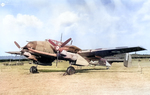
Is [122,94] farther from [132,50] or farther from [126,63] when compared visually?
[126,63]

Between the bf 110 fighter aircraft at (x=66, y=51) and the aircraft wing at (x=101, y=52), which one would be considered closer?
the aircraft wing at (x=101, y=52)

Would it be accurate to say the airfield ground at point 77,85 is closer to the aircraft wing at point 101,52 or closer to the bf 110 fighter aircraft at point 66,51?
the bf 110 fighter aircraft at point 66,51

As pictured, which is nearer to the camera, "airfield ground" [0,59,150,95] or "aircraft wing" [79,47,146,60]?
"airfield ground" [0,59,150,95]

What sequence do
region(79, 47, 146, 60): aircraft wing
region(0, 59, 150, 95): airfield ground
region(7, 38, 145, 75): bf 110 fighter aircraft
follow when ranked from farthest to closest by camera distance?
region(7, 38, 145, 75): bf 110 fighter aircraft, region(79, 47, 146, 60): aircraft wing, region(0, 59, 150, 95): airfield ground

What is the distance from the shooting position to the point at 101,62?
27.8 m

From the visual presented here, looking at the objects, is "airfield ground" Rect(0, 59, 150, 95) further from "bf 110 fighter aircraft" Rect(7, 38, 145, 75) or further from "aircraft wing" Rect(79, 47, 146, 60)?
"aircraft wing" Rect(79, 47, 146, 60)

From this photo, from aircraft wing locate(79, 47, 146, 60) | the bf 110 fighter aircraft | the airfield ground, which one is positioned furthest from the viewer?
the bf 110 fighter aircraft

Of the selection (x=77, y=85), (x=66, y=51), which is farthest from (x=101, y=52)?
(x=77, y=85)

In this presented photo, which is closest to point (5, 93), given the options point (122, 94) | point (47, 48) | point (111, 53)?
point (122, 94)

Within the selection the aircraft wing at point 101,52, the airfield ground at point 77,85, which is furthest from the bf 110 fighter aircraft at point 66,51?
the airfield ground at point 77,85

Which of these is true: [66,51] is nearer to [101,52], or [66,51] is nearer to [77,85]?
[101,52]

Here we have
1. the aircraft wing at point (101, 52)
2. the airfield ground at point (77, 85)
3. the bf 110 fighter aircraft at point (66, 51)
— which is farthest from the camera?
the bf 110 fighter aircraft at point (66, 51)

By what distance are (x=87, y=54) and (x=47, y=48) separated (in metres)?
5.61

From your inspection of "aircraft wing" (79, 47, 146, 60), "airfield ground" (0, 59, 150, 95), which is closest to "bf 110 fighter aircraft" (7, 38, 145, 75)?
"aircraft wing" (79, 47, 146, 60)
